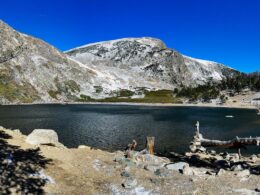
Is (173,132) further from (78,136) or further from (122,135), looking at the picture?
(78,136)

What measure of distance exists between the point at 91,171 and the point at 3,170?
7857 mm

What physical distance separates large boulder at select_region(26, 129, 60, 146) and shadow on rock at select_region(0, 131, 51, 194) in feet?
11.2

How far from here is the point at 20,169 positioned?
26.4 metres

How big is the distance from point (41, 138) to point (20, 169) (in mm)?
10693

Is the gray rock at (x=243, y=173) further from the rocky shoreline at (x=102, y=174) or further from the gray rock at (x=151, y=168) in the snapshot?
the gray rock at (x=151, y=168)

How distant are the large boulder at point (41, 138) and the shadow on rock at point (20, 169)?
11.2ft

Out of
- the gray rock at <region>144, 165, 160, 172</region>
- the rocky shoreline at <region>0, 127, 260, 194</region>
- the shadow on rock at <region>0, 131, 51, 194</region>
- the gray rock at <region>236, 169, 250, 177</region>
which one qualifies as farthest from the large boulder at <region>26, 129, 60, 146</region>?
the gray rock at <region>236, 169, 250, 177</region>

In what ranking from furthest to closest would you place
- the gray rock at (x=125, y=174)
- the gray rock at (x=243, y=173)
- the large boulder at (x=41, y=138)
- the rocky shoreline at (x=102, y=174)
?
the large boulder at (x=41, y=138) < the gray rock at (x=243, y=173) < the gray rock at (x=125, y=174) < the rocky shoreline at (x=102, y=174)

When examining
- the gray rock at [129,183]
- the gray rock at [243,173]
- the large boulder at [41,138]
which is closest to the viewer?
the gray rock at [129,183]

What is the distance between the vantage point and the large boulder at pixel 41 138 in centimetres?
3600

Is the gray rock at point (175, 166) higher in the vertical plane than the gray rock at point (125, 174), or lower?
higher

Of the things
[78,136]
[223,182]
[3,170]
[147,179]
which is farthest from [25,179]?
[78,136]

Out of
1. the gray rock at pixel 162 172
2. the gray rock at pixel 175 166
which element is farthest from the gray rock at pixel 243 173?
the gray rock at pixel 162 172

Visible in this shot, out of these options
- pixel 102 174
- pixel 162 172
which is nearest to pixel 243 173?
pixel 162 172
